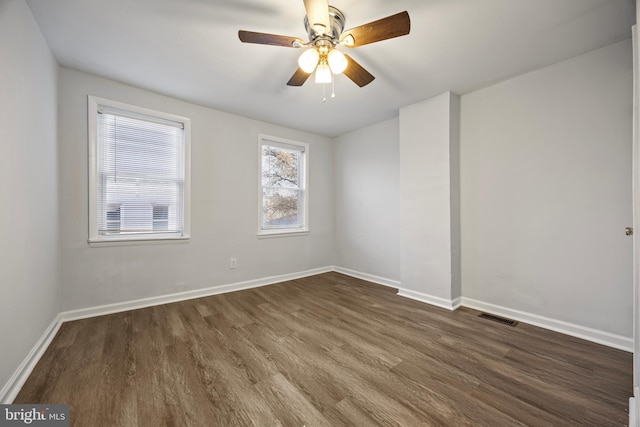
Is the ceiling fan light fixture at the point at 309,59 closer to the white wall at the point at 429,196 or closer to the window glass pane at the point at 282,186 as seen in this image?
the white wall at the point at 429,196

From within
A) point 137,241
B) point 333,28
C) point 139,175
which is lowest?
point 137,241

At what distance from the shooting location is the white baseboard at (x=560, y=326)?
6.63 ft

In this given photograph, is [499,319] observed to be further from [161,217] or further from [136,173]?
[136,173]

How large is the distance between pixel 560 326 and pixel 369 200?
8.58 ft

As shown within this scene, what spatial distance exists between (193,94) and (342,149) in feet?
8.26

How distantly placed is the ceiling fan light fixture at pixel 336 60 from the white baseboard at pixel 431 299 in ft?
8.79

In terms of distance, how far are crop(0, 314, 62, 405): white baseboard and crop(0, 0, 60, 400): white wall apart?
4cm

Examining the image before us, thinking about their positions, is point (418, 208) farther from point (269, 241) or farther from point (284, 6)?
point (284, 6)

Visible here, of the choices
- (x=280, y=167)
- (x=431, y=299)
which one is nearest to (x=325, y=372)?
(x=431, y=299)

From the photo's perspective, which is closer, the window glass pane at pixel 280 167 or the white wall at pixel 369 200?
the white wall at pixel 369 200

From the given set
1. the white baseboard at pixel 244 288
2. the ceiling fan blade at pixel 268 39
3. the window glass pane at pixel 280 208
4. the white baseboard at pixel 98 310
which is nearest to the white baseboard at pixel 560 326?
the white baseboard at pixel 244 288

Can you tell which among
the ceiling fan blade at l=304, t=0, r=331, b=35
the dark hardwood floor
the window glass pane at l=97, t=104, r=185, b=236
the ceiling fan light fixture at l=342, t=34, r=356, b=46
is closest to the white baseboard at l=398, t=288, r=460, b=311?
the dark hardwood floor

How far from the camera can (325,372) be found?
5.65ft

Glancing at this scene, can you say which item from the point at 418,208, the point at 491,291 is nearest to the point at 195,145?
the point at 418,208
